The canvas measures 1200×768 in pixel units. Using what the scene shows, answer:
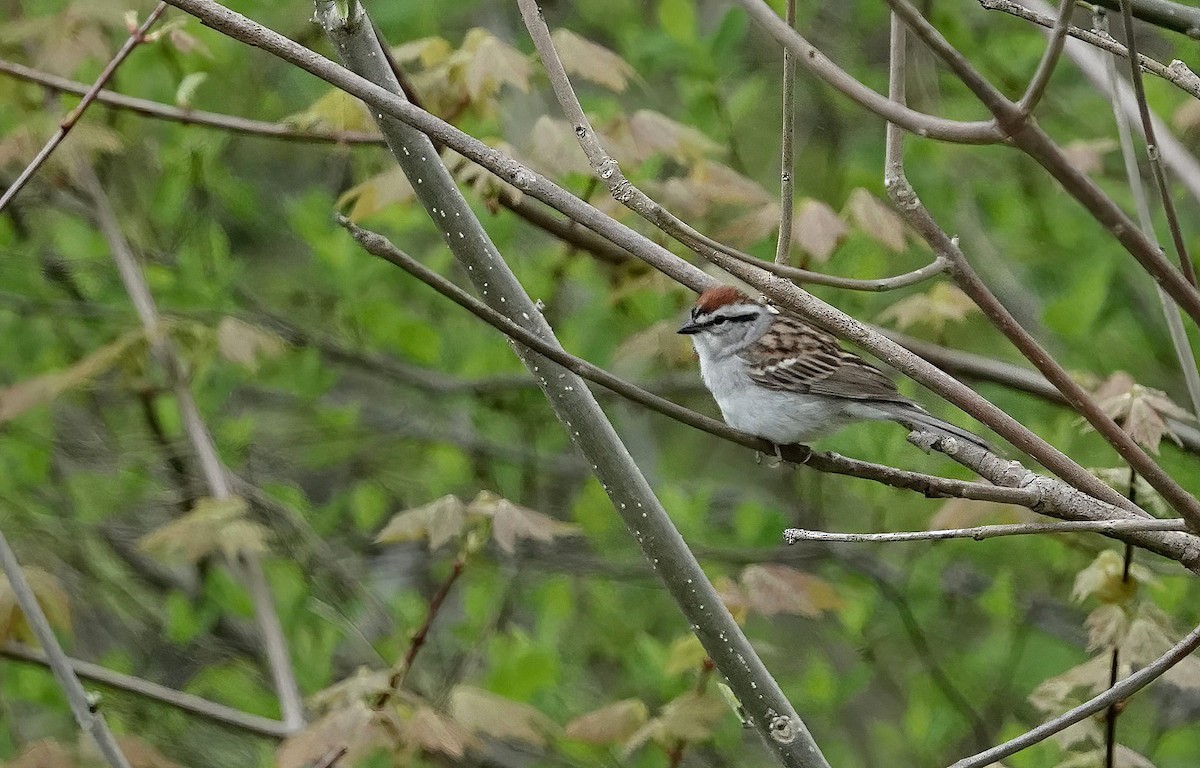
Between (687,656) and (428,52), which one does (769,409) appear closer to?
(687,656)

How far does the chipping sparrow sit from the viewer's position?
11.4ft

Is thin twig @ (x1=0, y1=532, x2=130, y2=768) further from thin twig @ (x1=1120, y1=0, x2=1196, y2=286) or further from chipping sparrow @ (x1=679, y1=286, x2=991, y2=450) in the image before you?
thin twig @ (x1=1120, y1=0, x2=1196, y2=286)

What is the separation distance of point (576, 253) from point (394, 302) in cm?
110

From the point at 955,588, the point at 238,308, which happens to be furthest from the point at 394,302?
the point at 955,588

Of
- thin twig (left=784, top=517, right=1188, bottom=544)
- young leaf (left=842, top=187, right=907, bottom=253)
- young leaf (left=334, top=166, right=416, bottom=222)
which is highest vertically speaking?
young leaf (left=842, top=187, right=907, bottom=253)

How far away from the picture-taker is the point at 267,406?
6242 millimetres

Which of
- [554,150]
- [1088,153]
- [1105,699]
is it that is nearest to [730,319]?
[554,150]

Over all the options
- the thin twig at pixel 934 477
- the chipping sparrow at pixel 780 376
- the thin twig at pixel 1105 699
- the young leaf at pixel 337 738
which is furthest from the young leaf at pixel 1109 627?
the young leaf at pixel 337 738

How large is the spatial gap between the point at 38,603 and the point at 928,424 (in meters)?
2.40

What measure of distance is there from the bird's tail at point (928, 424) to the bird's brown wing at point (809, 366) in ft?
0.17

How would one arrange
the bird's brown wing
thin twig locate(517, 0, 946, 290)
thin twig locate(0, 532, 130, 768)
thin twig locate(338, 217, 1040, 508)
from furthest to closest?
the bird's brown wing, thin twig locate(0, 532, 130, 768), thin twig locate(338, 217, 1040, 508), thin twig locate(517, 0, 946, 290)

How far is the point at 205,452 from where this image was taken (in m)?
4.02

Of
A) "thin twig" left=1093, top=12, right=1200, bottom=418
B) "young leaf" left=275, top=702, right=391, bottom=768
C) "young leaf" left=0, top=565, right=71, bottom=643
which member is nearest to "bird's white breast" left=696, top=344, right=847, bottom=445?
"young leaf" left=275, top=702, right=391, bottom=768

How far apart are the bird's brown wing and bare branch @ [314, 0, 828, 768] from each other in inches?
55.5
